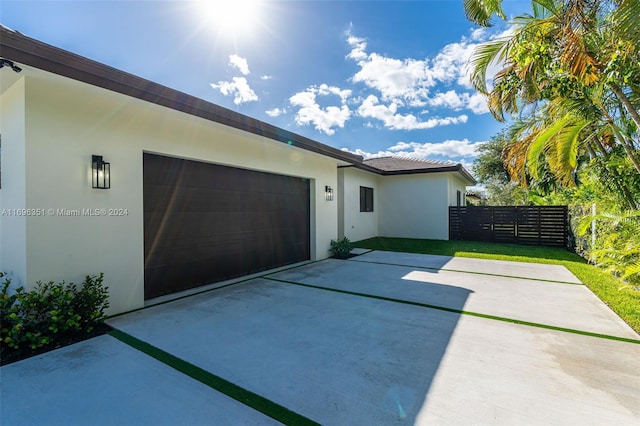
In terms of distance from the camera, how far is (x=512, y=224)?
499 inches

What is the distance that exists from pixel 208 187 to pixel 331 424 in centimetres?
524

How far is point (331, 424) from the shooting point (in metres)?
2.18

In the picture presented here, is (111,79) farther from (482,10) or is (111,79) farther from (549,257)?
(549,257)

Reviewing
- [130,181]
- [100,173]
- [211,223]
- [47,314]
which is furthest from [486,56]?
[47,314]

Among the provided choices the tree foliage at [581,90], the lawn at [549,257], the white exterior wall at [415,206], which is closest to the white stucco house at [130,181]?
the tree foliage at [581,90]

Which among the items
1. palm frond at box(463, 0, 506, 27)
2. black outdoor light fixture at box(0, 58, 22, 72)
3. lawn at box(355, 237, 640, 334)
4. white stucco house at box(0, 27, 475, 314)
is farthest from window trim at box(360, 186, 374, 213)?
black outdoor light fixture at box(0, 58, 22, 72)

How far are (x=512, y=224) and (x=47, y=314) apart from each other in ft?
49.5

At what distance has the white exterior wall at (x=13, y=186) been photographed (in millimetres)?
3711

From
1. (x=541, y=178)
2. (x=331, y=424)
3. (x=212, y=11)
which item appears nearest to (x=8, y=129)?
(x=212, y=11)

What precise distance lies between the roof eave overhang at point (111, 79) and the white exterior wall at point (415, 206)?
31.7ft

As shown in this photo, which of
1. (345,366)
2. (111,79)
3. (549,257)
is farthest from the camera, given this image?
(549,257)

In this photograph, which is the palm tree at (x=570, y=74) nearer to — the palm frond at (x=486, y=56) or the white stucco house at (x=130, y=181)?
the palm frond at (x=486, y=56)

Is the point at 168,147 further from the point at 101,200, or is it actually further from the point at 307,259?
the point at 307,259

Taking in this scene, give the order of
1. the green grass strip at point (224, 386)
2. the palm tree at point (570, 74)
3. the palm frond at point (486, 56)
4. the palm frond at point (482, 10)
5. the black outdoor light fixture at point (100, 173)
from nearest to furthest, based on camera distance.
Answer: the green grass strip at point (224, 386) → the palm tree at point (570, 74) → the black outdoor light fixture at point (100, 173) → the palm frond at point (482, 10) → the palm frond at point (486, 56)
